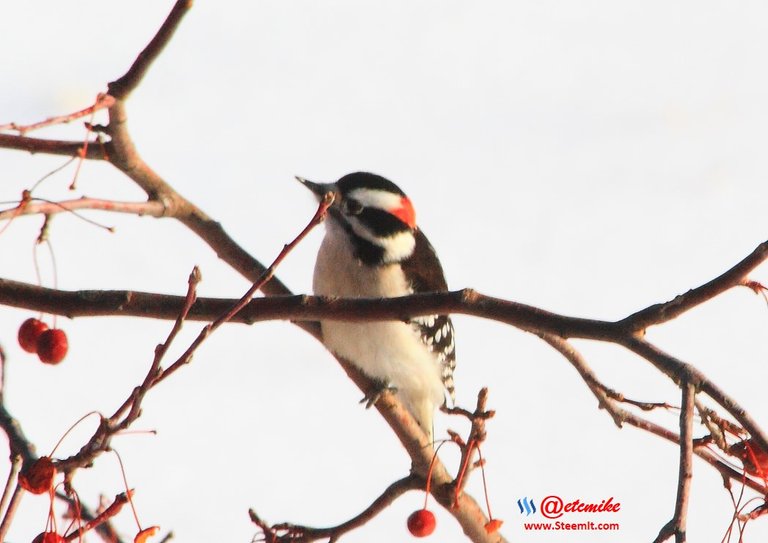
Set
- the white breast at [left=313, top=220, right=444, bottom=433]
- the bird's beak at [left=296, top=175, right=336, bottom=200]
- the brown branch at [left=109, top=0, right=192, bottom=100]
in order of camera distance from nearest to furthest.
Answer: the brown branch at [left=109, top=0, right=192, bottom=100]
the white breast at [left=313, top=220, right=444, bottom=433]
the bird's beak at [left=296, top=175, right=336, bottom=200]

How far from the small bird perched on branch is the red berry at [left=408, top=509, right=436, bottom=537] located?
55 centimetres

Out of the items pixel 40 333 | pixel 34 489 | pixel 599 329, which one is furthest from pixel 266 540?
pixel 599 329

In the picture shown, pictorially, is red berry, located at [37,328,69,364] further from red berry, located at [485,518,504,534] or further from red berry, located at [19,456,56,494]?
red berry, located at [485,518,504,534]

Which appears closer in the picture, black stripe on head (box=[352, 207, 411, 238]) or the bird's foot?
the bird's foot

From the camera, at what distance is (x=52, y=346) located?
1920mm

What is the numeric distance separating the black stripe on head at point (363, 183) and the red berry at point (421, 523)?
→ 1.08 m

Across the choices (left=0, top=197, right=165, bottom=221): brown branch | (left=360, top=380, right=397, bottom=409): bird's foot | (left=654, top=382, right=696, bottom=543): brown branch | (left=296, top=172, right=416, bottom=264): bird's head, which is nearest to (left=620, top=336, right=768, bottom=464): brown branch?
(left=654, top=382, right=696, bottom=543): brown branch

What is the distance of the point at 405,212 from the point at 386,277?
10.5 inches

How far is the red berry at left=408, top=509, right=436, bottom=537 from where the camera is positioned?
218cm

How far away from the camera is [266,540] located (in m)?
2.03

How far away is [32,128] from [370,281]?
4.59 feet

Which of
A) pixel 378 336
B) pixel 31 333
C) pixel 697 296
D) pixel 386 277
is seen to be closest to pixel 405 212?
pixel 386 277

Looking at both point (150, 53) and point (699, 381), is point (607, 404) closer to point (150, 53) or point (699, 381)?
point (699, 381)

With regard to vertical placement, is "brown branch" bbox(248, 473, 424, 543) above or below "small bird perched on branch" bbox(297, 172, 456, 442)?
below
